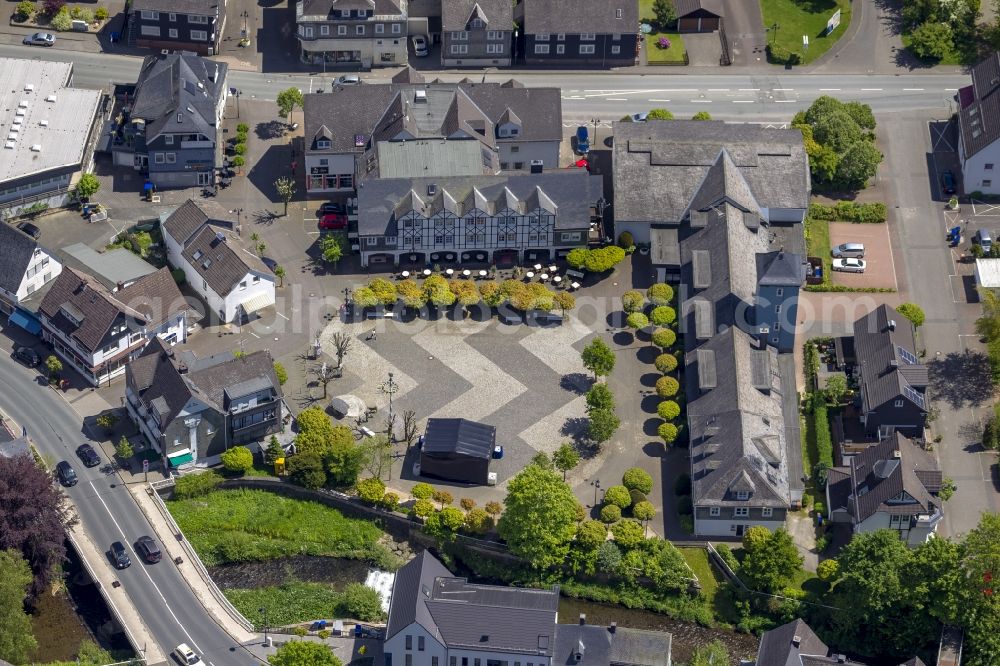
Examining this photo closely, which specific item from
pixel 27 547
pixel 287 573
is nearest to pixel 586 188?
pixel 287 573

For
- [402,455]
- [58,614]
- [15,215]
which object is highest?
[15,215]

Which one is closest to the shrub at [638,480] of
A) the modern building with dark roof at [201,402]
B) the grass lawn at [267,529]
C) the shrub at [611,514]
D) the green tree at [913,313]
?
the shrub at [611,514]

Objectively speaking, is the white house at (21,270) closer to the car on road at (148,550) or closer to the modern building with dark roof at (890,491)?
the car on road at (148,550)

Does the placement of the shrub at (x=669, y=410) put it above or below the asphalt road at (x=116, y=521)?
above

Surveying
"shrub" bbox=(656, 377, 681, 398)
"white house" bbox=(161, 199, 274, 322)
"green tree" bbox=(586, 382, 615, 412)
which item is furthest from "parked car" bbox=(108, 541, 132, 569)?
"shrub" bbox=(656, 377, 681, 398)

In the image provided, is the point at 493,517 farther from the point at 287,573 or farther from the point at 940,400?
the point at 940,400

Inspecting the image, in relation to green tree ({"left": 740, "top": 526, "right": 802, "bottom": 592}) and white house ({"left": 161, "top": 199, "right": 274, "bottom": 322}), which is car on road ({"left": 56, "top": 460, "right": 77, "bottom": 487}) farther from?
green tree ({"left": 740, "top": 526, "right": 802, "bottom": 592})

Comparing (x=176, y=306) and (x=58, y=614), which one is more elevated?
(x=176, y=306)
